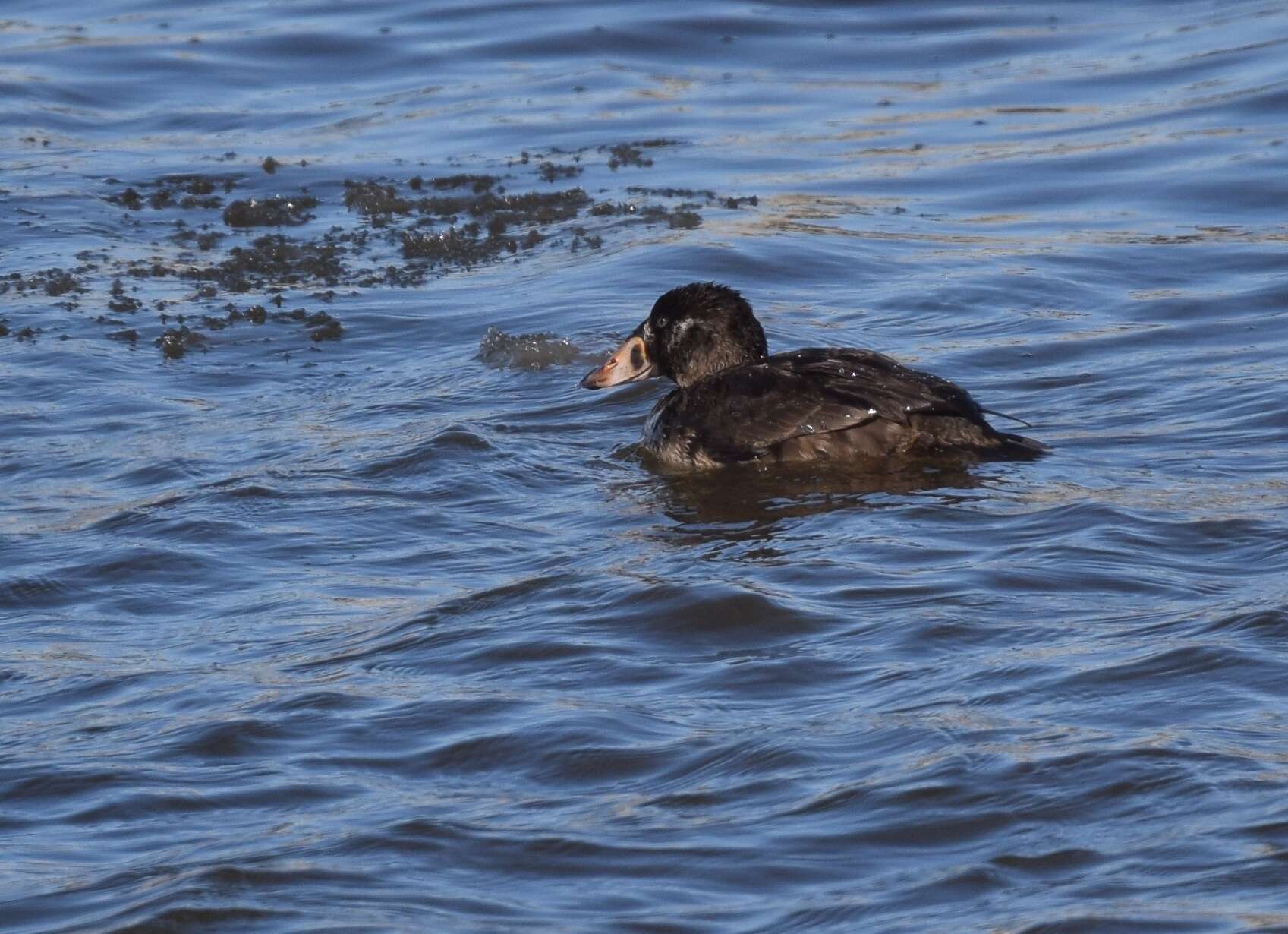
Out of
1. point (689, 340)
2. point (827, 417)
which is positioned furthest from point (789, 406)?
point (689, 340)

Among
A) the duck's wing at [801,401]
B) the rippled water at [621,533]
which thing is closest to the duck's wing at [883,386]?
the duck's wing at [801,401]

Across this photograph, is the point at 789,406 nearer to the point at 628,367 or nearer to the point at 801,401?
the point at 801,401

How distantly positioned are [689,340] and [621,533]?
1.63 metres

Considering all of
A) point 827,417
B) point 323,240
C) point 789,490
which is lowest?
point 789,490

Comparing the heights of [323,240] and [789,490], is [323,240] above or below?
above

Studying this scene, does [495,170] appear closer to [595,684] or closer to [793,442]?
[793,442]

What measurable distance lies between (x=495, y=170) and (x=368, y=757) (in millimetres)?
8780

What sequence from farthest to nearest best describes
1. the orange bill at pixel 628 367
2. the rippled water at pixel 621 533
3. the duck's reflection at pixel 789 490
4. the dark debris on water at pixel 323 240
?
the dark debris on water at pixel 323 240 → the orange bill at pixel 628 367 → the duck's reflection at pixel 789 490 → the rippled water at pixel 621 533

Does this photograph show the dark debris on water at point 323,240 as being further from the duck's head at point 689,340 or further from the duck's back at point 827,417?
the duck's back at point 827,417

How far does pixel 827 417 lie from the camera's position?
786cm

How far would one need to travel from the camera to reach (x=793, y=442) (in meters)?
7.93

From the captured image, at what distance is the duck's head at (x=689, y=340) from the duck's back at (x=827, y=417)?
0.31m

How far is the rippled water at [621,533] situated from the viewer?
180 inches

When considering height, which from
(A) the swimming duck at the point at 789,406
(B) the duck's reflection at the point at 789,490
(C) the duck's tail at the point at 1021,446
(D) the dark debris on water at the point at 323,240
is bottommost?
(B) the duck's reflection at the point at 789,490
